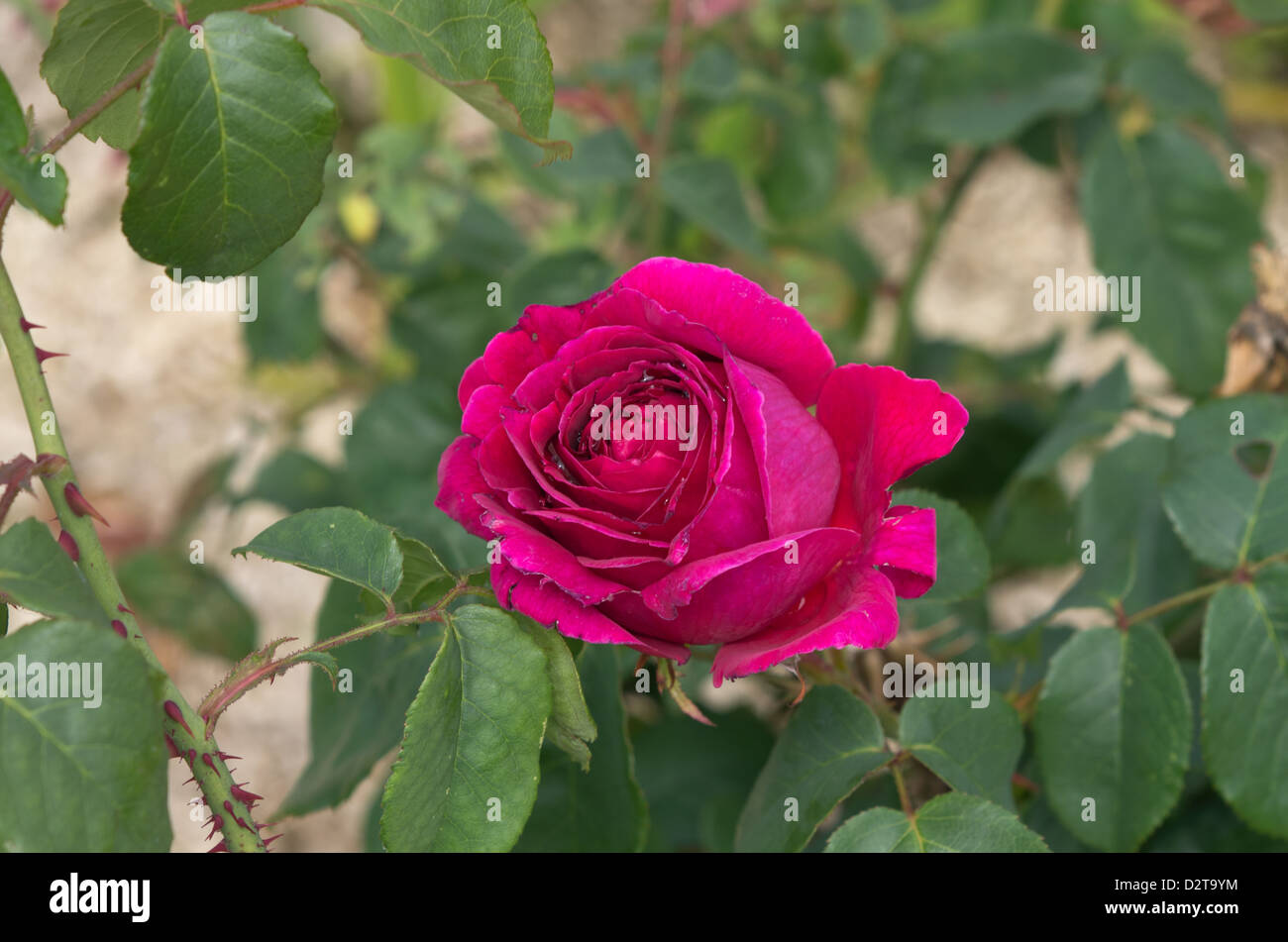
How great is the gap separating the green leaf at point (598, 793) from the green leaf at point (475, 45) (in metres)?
0.25

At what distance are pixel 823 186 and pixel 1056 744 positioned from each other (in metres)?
0.69

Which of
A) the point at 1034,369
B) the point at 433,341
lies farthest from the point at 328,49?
the point at 1034,369

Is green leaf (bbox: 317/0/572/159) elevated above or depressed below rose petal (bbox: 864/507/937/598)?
above

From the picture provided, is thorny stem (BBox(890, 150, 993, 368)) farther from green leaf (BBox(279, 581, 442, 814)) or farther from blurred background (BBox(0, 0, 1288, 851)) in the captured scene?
green leaf (BBox(279, 581, 442, 814))

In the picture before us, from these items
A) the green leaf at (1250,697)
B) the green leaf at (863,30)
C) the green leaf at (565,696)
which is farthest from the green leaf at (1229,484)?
the green leaf at (863,30)

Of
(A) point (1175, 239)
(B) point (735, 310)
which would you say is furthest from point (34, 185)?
(A) point (1175, 239)

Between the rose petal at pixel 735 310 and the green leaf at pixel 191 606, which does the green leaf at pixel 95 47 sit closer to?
the rose petal at pixel 735 310

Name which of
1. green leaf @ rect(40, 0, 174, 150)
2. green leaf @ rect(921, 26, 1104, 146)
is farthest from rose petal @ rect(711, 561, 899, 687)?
green leaf @ rect(921, 26, 1104, 146)

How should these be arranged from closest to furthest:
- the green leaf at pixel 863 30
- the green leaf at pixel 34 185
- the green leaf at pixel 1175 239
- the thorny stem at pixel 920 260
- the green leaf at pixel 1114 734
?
the green leaf at pixel 34 185, the green leaf at pixel 1114 734, the green leaf at pixel 1175 239, the green leaf at pixel 863 30, the thorny stem at pixel 920 260

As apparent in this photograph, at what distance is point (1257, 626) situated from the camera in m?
0.53

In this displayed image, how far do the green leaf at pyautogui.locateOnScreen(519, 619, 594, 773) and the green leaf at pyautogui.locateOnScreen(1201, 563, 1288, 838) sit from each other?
1.03 feet

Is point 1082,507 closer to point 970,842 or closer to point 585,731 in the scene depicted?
point 970,842

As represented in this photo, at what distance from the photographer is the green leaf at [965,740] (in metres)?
0.49

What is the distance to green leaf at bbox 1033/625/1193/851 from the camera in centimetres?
53
